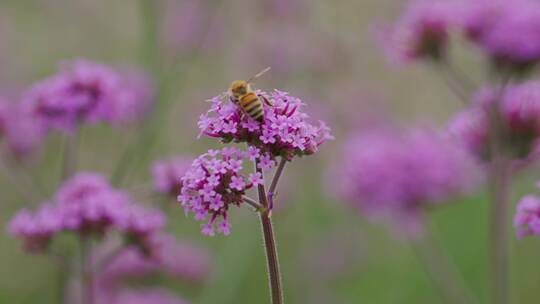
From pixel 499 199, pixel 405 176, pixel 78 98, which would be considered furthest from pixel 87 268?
pixel 405 176

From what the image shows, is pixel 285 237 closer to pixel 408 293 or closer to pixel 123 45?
pixel 408 293

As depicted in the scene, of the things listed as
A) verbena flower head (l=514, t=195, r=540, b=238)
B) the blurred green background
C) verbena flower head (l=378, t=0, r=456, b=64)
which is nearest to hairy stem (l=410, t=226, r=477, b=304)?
the blurred green background

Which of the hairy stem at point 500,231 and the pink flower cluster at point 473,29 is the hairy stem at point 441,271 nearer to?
the hairy stem at point 500,231

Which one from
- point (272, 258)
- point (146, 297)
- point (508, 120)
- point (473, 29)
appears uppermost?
point (473, 29)

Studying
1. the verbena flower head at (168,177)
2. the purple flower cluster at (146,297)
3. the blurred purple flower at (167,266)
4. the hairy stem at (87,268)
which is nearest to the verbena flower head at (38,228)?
the hairy stem at (87,268)

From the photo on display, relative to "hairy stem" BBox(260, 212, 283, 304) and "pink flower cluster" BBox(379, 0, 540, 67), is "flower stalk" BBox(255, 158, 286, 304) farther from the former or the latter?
"pink flower cluster" BBox(379, 0, 540, 67)

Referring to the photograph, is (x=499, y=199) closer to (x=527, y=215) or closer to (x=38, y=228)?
(x=527, y=215)
